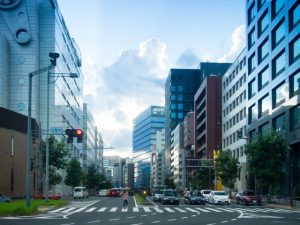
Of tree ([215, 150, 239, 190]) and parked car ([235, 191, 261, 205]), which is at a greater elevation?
tree ([215, 150, 239, 190])

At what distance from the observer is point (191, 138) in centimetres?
16338

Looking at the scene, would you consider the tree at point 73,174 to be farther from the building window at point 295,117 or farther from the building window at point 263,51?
the building window at point 295,117

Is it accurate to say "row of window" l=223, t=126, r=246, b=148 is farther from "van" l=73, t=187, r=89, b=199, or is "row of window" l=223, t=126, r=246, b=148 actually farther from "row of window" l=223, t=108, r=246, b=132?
"van" l=73, t=187, r=89, b=199

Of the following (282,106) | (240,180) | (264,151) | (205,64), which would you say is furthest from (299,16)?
(205,64)

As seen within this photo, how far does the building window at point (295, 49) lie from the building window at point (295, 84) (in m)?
1.91

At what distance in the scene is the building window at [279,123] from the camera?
65.8 meters

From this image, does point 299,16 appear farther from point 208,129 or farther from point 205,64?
point 205,64

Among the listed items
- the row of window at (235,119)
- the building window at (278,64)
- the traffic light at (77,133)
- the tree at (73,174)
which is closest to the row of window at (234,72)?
the row of window at (235,119)

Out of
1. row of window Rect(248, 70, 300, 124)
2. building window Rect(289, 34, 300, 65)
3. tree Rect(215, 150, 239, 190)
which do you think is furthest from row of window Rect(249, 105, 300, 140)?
tree Rect(215, 150, 239, 190)

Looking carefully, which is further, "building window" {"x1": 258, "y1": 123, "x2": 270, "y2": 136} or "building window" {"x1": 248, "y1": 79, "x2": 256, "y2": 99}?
"building window" {"x1": 248, "y1": 79, "x2": 256, "y2": 99}

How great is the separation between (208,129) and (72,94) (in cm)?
3604

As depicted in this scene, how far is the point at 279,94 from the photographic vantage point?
68250mm

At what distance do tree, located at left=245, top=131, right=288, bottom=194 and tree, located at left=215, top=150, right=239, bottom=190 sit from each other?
22202 mm

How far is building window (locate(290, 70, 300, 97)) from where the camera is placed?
60806 millimetres
